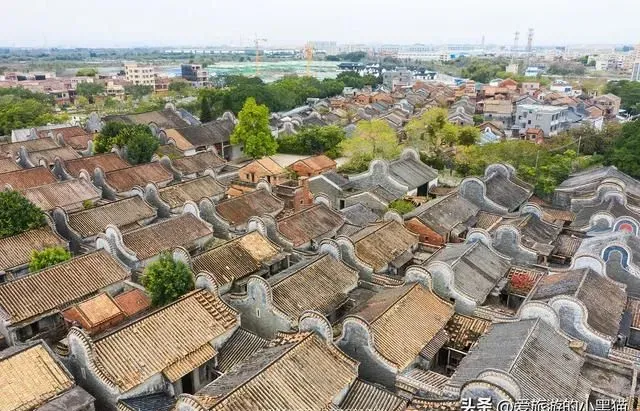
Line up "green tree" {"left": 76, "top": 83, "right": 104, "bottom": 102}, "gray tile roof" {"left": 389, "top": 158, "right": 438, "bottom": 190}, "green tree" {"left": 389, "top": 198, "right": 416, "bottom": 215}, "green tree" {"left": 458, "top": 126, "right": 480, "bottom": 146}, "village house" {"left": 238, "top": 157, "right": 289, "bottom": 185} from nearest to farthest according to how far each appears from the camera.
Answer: "green tree" {"left": 389, "top": 198, "right": 416, "bottom": 215}, "gray tile roof" {"left": 389, "top": 158, "right": 438, "bottom": 190}, "village house" {"left": 238, "top": 157, "right": 289, "bottom": 185}, "green tree" {"left": 458, "top": 126, "right": 480, "bottom": 146}, "green tree" {"left": 76, "top": 83, "right": 104, "bottom": 102}

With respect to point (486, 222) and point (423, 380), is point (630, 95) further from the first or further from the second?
point (423, 380)

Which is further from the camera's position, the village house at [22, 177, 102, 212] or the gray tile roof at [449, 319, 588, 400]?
the village house at [22, 177, 102, 212]

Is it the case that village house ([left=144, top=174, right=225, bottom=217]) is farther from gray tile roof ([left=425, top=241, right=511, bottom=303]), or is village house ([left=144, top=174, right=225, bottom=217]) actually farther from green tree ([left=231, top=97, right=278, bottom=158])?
gray tile roof ([left=425, top=241, right=511, bottom=303])


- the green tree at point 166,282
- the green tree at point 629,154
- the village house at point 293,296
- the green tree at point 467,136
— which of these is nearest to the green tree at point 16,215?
the green tree at point 166,282

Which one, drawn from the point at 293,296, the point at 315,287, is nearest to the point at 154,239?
the point at 293,296

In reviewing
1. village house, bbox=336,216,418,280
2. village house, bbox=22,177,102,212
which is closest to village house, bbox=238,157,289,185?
village house, bbox=22,177,102,212

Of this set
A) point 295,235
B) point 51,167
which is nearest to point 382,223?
point 295,235

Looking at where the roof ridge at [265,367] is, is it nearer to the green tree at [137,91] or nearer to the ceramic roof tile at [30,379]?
the ceramic roof tile at [30,379]
